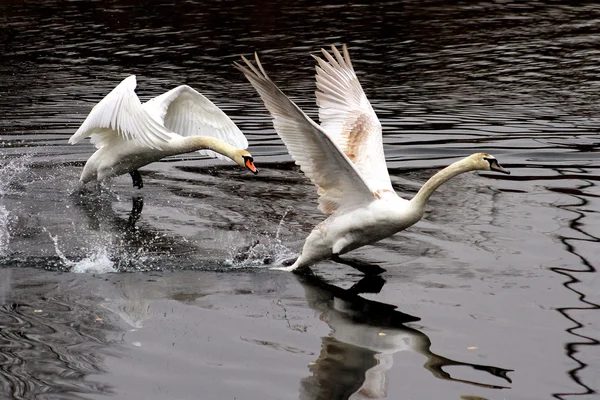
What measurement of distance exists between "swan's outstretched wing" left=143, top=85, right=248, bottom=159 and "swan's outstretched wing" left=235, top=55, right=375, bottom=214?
3081 millimetres

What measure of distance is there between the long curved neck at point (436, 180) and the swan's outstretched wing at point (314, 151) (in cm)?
46

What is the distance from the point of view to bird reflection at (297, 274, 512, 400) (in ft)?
21.4

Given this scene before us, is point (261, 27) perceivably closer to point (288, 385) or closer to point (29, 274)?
point (29, 274)

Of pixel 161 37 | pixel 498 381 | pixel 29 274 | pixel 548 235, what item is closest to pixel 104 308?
pixel 29 274

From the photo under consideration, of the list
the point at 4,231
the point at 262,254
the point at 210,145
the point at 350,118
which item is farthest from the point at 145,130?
the point at 350,118

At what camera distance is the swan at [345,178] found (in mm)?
8227

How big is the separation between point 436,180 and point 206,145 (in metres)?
2.75

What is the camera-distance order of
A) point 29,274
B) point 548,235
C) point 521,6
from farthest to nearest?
1. point 521,6
2. point 548,235
3. point 29,274

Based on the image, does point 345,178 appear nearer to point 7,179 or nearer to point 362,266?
point 362,266

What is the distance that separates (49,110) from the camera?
15820 mm

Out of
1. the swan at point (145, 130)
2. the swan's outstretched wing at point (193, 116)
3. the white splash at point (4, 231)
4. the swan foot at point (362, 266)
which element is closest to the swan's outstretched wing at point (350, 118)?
the swan foot at point (362, 266)

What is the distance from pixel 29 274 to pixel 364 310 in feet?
9.31

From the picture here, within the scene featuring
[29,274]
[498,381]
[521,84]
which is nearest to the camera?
[498,381]

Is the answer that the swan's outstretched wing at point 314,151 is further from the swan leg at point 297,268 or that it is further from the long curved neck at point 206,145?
the long curved neck at point 206,145
